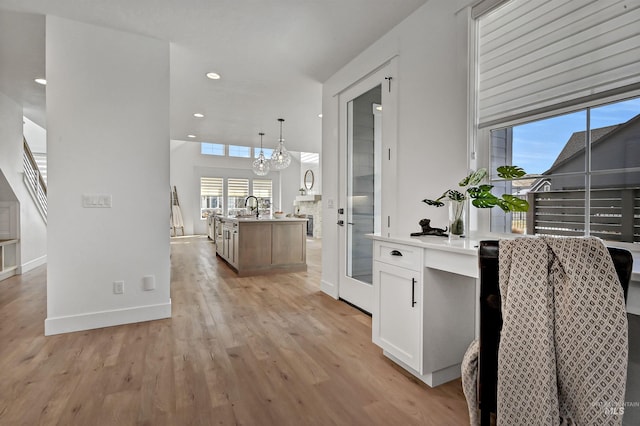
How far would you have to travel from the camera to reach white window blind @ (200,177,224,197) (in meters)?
11.1

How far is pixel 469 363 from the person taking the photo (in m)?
1.18

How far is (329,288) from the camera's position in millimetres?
3680

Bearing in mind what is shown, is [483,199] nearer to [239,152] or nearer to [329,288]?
[329,288]

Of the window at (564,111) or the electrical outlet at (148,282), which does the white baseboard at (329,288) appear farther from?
the window at (564,111)

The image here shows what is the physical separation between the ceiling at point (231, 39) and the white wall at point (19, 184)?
27 centimetres

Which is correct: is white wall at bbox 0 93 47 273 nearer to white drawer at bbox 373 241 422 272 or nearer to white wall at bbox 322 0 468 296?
white wall at bbox 322 0 468 296

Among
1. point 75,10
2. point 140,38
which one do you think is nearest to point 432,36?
point 140,38

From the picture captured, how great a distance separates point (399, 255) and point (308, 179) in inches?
412

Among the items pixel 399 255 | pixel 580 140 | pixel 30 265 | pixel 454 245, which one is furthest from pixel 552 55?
pixel 30 265

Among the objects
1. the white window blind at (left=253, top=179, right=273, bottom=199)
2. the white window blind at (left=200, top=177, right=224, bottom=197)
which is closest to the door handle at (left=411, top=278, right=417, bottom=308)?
the white window blind at (left=200, top=177, right=224, bottom=197)

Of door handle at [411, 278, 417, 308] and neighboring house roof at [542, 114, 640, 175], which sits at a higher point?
neighboring house roof at [542, 114, 640, 175]

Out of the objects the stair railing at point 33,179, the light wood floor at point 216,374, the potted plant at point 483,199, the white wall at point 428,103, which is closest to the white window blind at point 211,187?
the stair railing at point 33,179

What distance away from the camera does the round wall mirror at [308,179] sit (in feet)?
39.4

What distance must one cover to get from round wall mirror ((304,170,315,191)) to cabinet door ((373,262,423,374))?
396 inches
